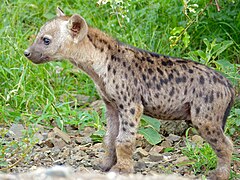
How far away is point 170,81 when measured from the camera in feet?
25.3

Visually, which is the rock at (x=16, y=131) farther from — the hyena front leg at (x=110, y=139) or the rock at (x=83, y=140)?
the hyena front leg at (x=110, y=139)

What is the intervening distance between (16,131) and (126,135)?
68.7 inches

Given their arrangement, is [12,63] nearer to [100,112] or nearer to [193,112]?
Result: [100,112]

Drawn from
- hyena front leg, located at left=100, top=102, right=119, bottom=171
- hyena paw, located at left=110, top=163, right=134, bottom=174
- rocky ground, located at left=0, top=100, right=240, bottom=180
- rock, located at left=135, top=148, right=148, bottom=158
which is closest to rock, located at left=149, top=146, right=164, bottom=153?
rocky ground, located at left=0, top=100, right=240, bottom=180

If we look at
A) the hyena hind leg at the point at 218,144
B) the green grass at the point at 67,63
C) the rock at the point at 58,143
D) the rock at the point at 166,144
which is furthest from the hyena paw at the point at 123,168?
the green grass at the point at 67,63

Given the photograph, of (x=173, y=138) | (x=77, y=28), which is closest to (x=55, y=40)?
(x=77, y=28)

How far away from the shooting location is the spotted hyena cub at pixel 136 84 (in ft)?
24.8

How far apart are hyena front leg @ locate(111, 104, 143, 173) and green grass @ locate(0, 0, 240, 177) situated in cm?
118

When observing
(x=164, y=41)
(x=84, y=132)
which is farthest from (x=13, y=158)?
(x=164, y=41)

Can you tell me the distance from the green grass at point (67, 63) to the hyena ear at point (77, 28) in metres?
1.39

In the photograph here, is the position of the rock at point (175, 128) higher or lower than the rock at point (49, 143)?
higher

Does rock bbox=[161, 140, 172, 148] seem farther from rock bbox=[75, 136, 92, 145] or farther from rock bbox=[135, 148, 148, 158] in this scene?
rock bbox=[75, 136, 92, 145]

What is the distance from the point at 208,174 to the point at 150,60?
1.23m

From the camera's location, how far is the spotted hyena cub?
7559mm
